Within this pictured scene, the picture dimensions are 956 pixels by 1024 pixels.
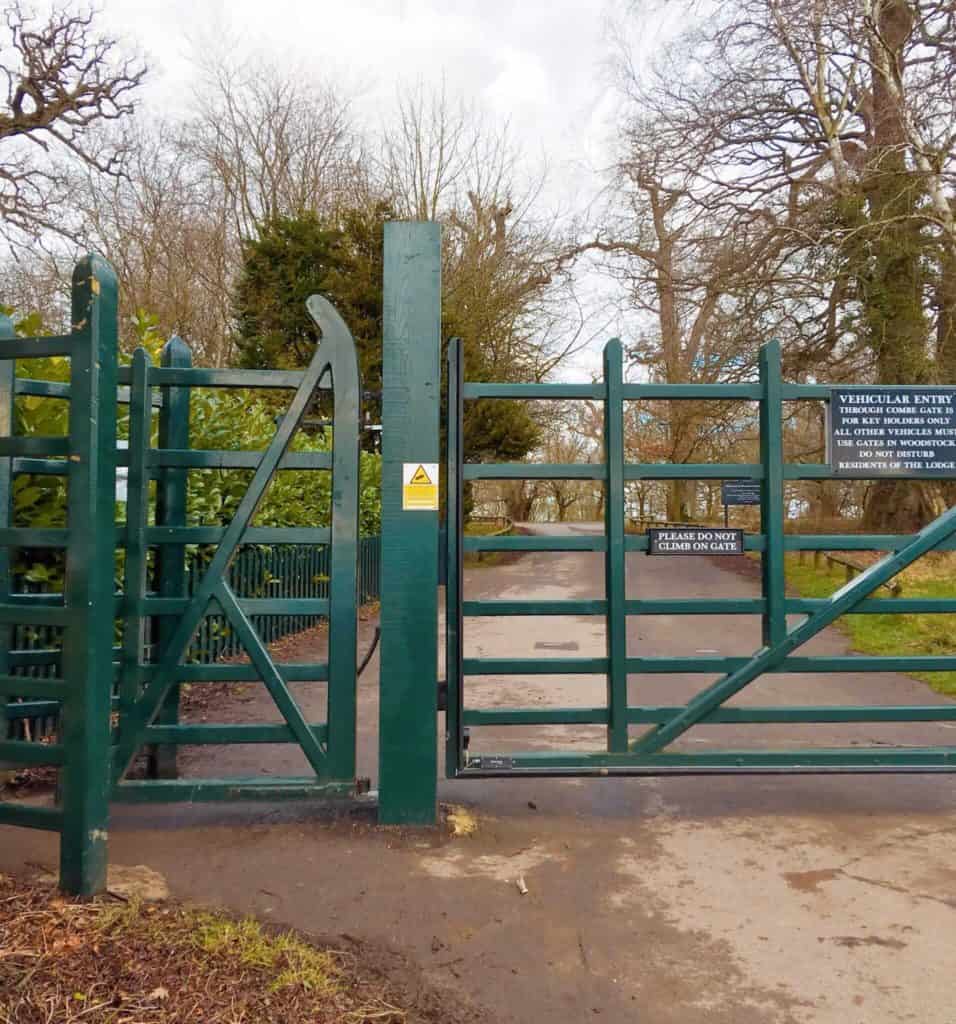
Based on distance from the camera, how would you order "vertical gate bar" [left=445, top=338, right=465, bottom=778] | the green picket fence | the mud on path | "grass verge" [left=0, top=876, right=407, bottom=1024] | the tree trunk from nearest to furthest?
"grass verge" [left=0, top=876, right=407, bottom=1024], the mud on path, "vertical gate bar" [left=445, top=338, right=465, bottom=778], the green picket fence, the tree trunk

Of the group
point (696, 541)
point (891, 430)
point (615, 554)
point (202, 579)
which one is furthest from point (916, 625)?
point (202, 579)

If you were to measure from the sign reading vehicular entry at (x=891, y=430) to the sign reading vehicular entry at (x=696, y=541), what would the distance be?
2.12 ft

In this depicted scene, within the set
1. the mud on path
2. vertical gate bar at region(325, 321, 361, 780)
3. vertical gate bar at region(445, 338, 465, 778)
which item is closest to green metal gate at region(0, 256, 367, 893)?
vertical gate bar at region(325, 321, 361, 780)

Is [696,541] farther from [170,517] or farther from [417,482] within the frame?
[170,517]

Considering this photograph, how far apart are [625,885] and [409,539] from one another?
183 cm

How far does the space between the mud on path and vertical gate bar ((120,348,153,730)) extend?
80 cm

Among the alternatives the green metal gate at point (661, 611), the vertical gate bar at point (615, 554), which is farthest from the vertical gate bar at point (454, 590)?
the vertical gate bar at point (615, 554)

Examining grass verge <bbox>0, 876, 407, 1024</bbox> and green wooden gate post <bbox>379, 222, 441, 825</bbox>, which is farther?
green wooden gate post <bbox>379, 222, 441, 825</bbox>

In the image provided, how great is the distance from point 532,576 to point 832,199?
1103 centimetres

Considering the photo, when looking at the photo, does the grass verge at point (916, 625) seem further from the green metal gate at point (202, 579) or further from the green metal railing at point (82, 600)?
the green metal railing at point (82, 600)

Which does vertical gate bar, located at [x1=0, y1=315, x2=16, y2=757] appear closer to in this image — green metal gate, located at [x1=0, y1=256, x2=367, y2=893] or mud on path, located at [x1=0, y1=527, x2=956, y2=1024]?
green metal gate, located at [x1=0, y1=256, x2=367, y2=893]

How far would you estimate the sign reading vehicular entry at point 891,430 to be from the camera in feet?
14.0

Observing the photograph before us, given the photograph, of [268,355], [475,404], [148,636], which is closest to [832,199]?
A: [475,404]

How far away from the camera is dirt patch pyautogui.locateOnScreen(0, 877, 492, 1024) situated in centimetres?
245
